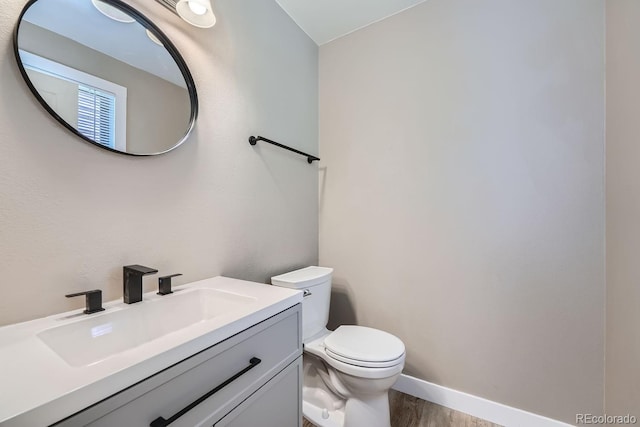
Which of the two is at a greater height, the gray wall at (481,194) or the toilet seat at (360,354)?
the gray wall at (481,194)

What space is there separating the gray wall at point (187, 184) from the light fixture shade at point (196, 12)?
0.25 feet

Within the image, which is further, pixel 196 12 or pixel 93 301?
pixel 196 12

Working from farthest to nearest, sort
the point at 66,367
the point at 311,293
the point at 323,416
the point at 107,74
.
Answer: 1. the point at 311,293
2. the point at 323,416
3. the point at 107,74
4. the point at 66,367

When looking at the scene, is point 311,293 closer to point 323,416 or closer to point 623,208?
point 323,416

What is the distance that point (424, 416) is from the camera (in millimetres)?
1503

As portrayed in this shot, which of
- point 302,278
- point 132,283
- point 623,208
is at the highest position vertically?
point 623,208

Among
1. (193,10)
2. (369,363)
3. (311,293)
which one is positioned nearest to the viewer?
(193,10)

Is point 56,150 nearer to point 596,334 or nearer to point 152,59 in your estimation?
point 152,59

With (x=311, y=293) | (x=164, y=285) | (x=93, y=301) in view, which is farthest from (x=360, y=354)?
(x=93, y=301)

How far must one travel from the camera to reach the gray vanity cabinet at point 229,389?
0.52m

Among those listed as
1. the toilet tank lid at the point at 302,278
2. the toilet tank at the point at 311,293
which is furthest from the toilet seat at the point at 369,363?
the toilet tank lid at the point at 302,278

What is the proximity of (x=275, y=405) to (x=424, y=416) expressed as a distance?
3.64 ft

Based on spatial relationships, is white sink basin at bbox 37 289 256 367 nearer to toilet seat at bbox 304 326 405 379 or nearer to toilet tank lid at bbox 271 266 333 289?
toilet tank lid at bbox 271 266 333 289

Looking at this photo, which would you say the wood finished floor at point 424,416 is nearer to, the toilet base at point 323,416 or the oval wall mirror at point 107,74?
the toilet base at point 323,416
